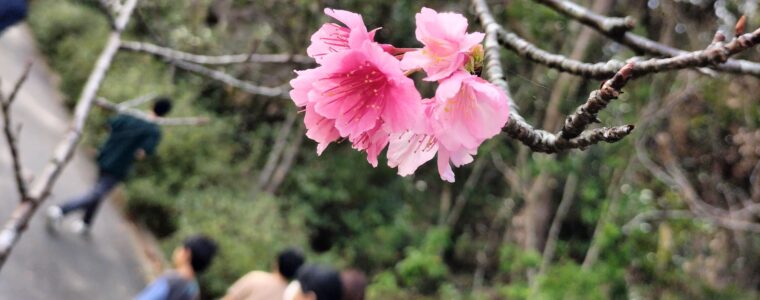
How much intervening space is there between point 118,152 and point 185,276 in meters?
2.37

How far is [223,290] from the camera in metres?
7.00

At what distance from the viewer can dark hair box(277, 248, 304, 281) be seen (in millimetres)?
3896

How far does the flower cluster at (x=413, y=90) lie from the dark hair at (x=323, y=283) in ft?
7.93

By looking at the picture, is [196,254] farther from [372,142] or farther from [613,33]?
[372,142]

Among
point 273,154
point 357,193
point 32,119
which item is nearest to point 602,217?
point 357,193

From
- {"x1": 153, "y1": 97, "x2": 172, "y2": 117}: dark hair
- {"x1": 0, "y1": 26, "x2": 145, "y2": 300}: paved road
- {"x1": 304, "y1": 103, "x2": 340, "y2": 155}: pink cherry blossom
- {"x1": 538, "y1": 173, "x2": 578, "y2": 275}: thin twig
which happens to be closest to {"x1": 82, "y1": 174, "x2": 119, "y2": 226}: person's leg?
{"x1": 0, "y1": 26, "x2": 145, "y2": 300}: paved road

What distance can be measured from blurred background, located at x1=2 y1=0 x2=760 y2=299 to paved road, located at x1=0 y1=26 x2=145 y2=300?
57cm

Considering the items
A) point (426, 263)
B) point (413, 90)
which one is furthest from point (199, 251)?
point (426, 263)

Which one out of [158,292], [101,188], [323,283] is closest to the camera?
[323,283]

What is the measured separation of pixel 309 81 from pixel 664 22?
27.9 ft

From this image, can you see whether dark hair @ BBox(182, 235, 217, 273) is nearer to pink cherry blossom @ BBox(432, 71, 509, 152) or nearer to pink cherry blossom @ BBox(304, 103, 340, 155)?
pink cherry blossom @ BBox(304, 103, 340, 155)

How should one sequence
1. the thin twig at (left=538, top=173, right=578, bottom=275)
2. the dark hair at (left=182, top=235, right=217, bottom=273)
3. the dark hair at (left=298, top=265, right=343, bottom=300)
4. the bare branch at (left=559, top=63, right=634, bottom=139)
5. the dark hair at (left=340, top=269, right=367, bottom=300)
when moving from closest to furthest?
the bare branch at (left=559, top=63, right=634, bottom=139), the dark hair at (left=298, top=265, right=343, bottom=300), the dark hair at (left=340, top=269, right=367, bottom=300), the dark hair at (left=182, top=235, right=217, bottom=273), the thin twig at (left=538, top=173, right=578, bottom=275)

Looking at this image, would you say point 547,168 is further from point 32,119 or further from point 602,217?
point 32,119

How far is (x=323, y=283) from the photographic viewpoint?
329 cm
